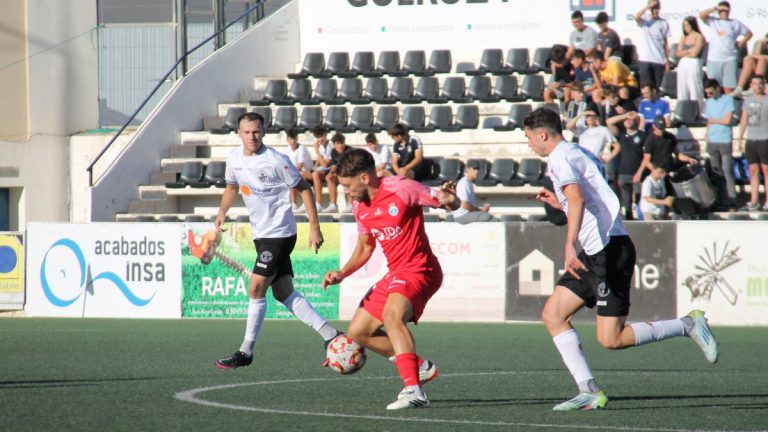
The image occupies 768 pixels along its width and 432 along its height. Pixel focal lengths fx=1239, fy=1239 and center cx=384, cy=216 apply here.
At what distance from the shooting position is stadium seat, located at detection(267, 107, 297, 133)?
2416 centimetres

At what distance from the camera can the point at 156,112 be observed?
2434 cm

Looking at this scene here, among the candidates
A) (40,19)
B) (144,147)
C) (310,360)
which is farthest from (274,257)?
(40,19)

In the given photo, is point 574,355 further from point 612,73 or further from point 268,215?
point 612,73

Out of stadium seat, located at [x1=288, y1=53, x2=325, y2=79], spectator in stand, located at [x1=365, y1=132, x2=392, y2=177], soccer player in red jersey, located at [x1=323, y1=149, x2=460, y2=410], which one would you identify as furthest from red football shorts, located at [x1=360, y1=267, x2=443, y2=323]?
stadium seat, located at [x1=288, y1=53, x2=325, y2=79]

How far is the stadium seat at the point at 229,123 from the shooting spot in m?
24.4

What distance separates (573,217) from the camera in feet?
24.8

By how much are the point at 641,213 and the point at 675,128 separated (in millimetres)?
2926

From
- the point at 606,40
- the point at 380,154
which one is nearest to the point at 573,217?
the point at 380,154

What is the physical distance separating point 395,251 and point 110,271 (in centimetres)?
1160

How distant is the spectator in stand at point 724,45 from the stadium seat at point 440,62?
207 inches

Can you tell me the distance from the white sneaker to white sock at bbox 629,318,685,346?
148 centimetres

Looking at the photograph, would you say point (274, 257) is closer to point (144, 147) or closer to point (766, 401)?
point (766, 401)

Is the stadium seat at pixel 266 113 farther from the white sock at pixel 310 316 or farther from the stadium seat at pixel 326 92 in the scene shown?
the white sock at pixel 310 316

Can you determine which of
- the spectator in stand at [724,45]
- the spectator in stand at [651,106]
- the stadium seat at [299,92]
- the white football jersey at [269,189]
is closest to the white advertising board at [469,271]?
the spectator in stand at [651,106]
